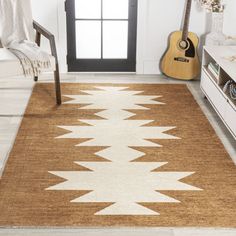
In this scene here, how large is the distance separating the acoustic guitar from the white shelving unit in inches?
18.5

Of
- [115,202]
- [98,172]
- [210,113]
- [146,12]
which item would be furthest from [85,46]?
[115,202]

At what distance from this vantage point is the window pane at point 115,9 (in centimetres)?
458

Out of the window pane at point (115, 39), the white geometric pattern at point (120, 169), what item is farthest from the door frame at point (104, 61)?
the white geometric pattern at point (120, 169)

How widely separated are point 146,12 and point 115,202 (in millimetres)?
2494

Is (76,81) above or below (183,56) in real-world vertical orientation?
below

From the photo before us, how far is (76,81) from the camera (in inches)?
176

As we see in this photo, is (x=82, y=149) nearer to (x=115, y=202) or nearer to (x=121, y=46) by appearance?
(x=115, y=202)

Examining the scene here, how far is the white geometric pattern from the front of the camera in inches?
99.6

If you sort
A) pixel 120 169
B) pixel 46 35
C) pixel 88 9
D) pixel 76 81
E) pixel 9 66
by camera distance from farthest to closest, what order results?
pixel 88 9 < pixel 76 81 < pixel 46 35 < pixel 9 66 < pixel 120 169

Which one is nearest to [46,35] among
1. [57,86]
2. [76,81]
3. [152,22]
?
[57,86]

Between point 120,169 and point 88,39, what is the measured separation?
6.92 feet

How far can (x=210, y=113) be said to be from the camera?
3719 mm

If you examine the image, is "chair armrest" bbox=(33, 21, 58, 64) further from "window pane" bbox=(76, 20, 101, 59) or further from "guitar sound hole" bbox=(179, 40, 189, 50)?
"guitar sound hole" bbox=(179, 40, 189, 50)

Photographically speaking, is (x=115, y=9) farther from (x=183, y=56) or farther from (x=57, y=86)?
(x=57, y=86)
